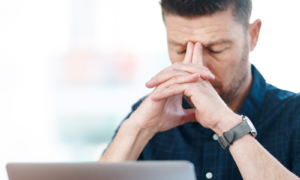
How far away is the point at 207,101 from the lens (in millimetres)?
1212

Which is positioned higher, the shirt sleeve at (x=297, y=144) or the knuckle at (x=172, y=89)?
the knuckle at (x=172, y=89)

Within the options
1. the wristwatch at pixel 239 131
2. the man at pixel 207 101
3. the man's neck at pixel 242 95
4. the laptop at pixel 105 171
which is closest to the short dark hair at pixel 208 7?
the man at pixel 207 101

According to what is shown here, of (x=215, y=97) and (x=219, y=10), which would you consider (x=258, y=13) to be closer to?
(x=219, y=10)

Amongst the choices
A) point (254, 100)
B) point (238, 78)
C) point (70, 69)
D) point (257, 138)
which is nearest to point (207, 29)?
point (238, 78)

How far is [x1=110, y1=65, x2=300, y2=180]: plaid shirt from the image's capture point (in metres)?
1.38

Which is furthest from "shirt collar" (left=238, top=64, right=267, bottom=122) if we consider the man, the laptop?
the laptop

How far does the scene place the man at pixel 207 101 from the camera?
1280 millimetres

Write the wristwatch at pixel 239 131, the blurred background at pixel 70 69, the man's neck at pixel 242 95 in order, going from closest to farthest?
the wristwatch at pixel 239 131 → the man's neck at pixel 242 95 → the blurred background at pixel 70 69

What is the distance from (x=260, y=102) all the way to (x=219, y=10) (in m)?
0.48

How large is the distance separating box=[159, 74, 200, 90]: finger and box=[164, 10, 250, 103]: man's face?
0.25m

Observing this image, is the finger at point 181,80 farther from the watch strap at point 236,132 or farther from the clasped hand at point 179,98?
the watch strap at point 236,132

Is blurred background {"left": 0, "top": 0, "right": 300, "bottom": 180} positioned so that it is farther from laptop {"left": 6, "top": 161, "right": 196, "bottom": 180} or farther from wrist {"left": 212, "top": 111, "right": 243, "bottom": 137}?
laptop {"left": 6, "top": 161, "right": 196, "bottom": 180}

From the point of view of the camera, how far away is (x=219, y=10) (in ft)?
4.71

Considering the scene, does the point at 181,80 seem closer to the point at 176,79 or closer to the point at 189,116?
the point at 176,79
